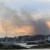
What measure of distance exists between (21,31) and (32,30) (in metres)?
0.16

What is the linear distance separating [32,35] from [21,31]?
0.55 ft

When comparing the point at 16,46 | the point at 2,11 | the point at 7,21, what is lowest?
the point at 16,46

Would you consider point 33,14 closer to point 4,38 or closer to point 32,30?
point 32,30

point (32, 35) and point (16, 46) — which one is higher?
point (32, 35)

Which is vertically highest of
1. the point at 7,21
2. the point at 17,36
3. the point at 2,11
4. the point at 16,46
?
the point at 2,11

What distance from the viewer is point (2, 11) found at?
92.0 inches

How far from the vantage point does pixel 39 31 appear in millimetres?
2332

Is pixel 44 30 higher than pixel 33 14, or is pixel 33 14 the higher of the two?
pixel 33 14

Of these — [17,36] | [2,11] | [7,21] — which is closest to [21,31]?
[17,36]

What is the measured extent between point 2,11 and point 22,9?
289 millimetres

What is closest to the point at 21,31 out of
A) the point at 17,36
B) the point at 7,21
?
the point at 17,36

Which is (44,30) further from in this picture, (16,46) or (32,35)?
(16,46)

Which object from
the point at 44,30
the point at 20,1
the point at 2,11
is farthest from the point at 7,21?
the point at 44,30

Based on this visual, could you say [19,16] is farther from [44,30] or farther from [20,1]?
[44,30]
